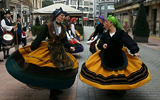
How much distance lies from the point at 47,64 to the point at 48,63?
0.03 meters

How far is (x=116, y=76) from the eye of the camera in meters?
3.73

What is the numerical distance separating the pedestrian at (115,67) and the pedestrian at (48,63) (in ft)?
1.43

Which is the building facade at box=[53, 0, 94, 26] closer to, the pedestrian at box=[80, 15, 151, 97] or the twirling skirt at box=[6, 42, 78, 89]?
the pedestrian at box=[80, 15, 151, 97]

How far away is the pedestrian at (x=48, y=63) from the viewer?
144 inches

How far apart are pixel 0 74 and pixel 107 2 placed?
225 ft

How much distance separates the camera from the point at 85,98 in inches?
170

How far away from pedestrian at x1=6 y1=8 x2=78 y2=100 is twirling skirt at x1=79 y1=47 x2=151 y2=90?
347 mm

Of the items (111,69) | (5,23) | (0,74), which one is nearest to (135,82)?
(111,69)

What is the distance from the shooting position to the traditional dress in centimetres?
367

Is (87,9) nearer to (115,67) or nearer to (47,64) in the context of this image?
(115,67)

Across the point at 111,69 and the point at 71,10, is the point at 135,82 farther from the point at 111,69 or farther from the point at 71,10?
the point at 71,10

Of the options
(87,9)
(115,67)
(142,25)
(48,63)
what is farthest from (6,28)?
(87,9)

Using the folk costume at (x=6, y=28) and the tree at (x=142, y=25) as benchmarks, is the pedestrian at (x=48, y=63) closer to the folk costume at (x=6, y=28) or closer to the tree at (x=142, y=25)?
the folk costume at (x=6, y=28)

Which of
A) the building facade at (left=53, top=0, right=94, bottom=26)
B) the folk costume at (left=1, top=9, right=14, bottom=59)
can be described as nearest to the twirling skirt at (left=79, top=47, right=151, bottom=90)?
the folk costume at (left=1, top=9, right=14, bottom=59)
